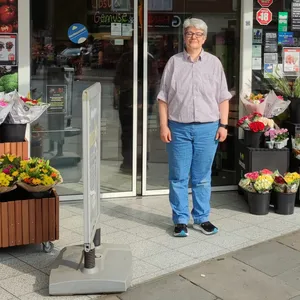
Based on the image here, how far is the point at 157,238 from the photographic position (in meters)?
5.09

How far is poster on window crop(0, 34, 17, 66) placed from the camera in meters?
5.83

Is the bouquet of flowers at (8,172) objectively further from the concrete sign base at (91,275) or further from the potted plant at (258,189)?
the potted plant at (258,189)

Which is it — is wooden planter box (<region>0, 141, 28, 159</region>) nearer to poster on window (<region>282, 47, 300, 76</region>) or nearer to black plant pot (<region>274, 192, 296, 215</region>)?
black plant pot (<region>274, 192, 296, 215</region>)

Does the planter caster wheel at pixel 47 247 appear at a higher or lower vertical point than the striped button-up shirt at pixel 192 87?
lower

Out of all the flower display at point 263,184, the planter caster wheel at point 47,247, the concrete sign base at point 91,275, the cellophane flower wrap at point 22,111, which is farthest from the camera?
the flower display at point 263,184

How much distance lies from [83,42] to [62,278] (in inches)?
119

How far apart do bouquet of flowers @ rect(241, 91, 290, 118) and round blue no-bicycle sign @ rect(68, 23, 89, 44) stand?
1.84 meters

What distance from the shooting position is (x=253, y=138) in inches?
240

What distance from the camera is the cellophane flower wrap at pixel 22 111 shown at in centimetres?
507

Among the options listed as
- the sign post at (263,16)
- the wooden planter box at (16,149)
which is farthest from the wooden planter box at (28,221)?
the sign post at (263,16)

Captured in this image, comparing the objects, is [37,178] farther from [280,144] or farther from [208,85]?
[280,144]

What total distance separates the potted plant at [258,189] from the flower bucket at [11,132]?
220 centimetres

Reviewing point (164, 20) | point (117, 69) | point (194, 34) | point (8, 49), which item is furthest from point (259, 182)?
point (8, 49)

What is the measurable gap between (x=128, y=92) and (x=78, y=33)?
0.82 meters
